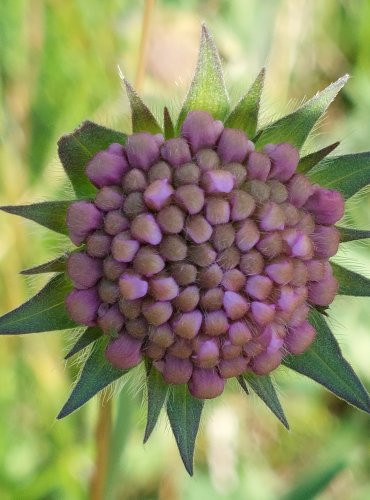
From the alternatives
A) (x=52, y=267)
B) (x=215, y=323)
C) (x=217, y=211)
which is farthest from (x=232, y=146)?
(x=52, y=267)

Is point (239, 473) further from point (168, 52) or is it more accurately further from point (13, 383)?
point (168, 52)

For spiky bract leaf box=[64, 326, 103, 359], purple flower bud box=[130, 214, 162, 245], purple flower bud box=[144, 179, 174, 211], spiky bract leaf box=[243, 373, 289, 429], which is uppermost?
purple flower bud box=[144, 179, 174, 211]

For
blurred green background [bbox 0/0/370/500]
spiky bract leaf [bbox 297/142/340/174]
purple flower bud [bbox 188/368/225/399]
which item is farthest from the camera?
blurred green background [bbox 0/0/370/500]

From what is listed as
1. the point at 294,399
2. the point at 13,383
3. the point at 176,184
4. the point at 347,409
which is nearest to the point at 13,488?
the point at 13,383

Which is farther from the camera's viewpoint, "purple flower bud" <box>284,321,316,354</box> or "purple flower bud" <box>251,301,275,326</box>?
"purple flower bud" <box>284,321,316,354</box>

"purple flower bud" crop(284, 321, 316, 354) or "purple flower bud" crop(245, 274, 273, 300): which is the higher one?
"purple flower bud" crop(245, 274, 273, 300)

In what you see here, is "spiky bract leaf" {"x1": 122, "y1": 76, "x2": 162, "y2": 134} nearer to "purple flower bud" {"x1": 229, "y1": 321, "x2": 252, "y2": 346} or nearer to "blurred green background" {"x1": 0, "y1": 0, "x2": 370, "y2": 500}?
"purple flower bud" {"x1": 229, "y1": 321, "x2": 252, "y2": 346}

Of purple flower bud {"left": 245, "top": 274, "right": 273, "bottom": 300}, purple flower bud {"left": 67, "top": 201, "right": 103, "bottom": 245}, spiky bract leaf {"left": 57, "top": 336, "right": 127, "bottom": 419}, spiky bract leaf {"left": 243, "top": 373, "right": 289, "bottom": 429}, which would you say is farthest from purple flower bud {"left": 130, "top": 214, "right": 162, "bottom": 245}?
spiky bract leaf {"left": 243, "top": 373, "right": 289, "bottom": 429}

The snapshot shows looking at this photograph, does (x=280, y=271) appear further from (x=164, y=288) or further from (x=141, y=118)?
(x=141, y=118)
